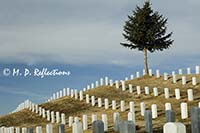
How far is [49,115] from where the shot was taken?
33.5 meters

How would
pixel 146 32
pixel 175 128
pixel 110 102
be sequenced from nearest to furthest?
pixel 175 128 < pixel 110 102 < pixel 146 32

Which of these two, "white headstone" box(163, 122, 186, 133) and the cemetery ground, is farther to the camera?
the cemetery ground

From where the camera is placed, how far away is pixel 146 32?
5447 centimetres

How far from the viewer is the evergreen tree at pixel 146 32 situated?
54.2 meters

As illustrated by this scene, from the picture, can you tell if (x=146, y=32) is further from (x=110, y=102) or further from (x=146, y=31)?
(x=110, y=102)

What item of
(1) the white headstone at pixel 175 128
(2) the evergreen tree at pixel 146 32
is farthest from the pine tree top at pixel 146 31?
(1) the white headstone at pixel 175 128

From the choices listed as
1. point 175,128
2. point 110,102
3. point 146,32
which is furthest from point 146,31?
point 175,128

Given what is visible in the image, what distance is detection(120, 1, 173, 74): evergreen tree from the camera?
54188mm

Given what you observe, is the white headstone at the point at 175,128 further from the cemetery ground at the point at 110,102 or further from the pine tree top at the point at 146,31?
the pine tree top at the point at 146,31

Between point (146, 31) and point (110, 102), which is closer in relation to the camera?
point (110, 102)

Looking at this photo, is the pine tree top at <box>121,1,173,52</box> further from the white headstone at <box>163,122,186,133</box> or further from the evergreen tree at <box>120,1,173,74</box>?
the white headstone at <box>163,122,186,133</box>

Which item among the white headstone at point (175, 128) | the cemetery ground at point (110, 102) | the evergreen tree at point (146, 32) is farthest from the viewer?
the evergreen tree at point (146, 32)

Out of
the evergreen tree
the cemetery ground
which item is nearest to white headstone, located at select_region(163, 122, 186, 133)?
the cemetery ground

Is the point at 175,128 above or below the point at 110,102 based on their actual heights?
below
